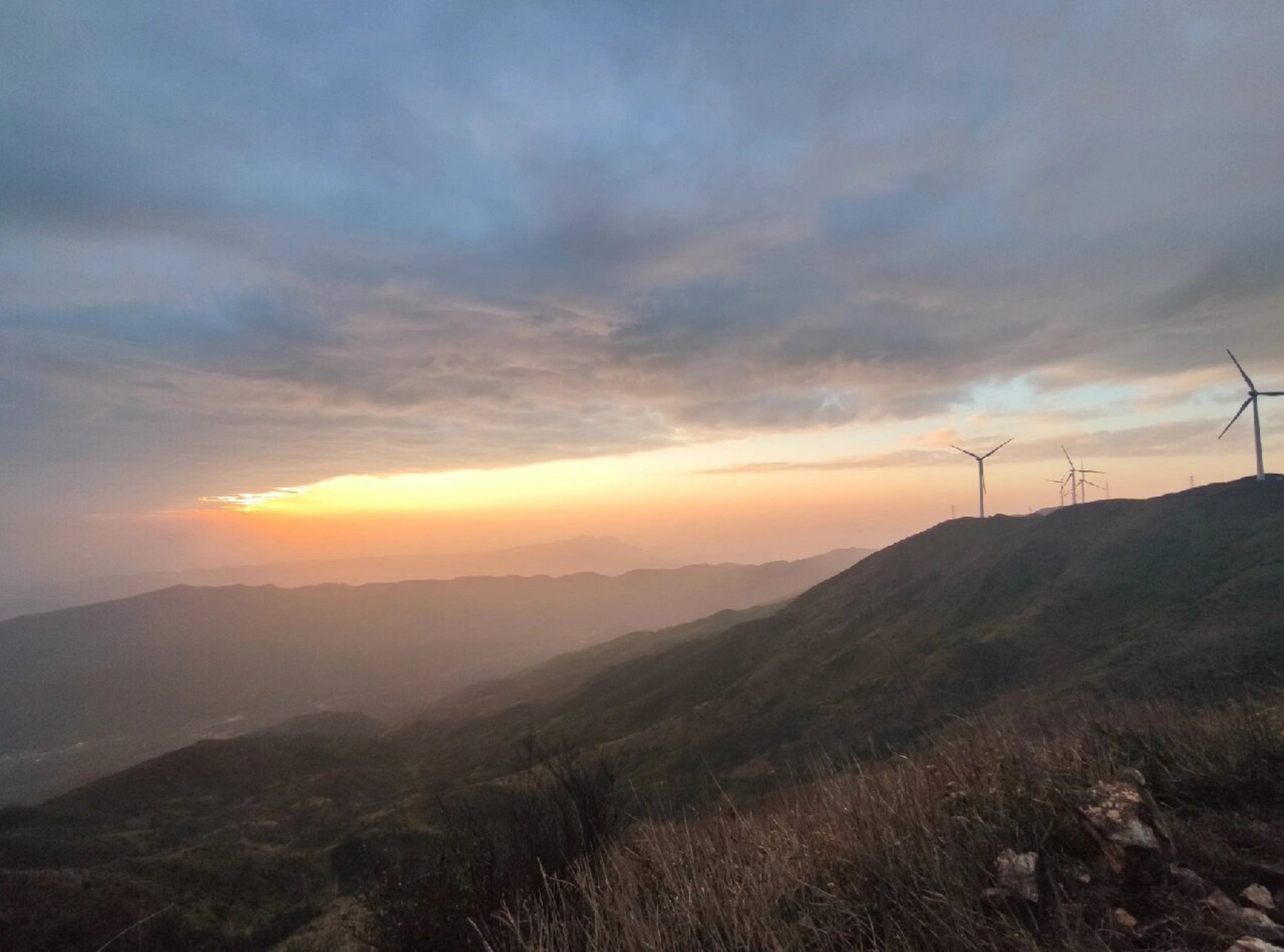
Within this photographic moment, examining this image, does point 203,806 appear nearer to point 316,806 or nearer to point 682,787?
point 316,806

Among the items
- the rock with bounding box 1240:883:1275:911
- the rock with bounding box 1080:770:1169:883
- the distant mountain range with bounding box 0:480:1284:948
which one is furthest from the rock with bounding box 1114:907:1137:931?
the distant mountain range with bounding box 0:480:1284:948

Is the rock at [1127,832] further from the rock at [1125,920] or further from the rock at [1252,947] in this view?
the rock at [1252,947]

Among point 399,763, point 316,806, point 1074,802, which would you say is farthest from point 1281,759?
Result: point 399,763

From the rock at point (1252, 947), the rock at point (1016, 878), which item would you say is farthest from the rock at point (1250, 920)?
the rock at point (1016, 878)

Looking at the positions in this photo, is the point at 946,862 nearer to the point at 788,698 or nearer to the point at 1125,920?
the point at 1125,920

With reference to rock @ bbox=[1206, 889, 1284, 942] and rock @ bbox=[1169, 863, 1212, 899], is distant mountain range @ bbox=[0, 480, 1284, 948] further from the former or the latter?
rock @ bbox=[1206, 889, 1284, 942]
